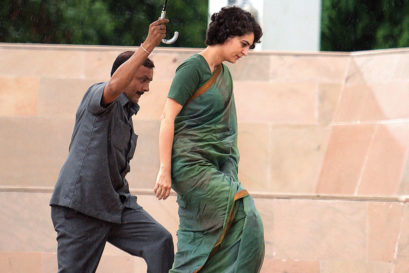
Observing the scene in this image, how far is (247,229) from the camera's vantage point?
16.8 feet

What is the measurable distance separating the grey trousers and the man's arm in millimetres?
734

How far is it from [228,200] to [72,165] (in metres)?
0.88

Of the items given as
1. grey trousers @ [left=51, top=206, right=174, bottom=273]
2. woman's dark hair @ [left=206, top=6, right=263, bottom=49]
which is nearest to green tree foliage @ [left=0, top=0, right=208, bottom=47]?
grey trousers @ [left=51, top=206, right=174, bottom=273]

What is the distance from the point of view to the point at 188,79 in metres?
5.18

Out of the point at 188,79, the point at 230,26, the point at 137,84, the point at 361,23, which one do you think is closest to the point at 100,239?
the point at 137,84

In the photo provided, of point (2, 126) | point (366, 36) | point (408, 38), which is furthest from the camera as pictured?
point (366, 36)

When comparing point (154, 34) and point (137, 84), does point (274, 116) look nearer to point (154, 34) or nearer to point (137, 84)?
point (137, 84)

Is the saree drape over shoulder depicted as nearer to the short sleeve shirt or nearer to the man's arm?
the short sleeve shirt

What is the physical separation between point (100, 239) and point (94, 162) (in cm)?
45

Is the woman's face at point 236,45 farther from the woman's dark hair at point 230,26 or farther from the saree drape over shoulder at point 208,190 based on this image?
the saree drape over shoulder at point 208,190

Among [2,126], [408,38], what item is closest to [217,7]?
[2,126]

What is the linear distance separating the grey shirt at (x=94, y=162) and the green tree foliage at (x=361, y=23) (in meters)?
13.7

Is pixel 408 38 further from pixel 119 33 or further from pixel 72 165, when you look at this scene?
pixel 72 165

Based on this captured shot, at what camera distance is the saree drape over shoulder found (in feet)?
16.9
